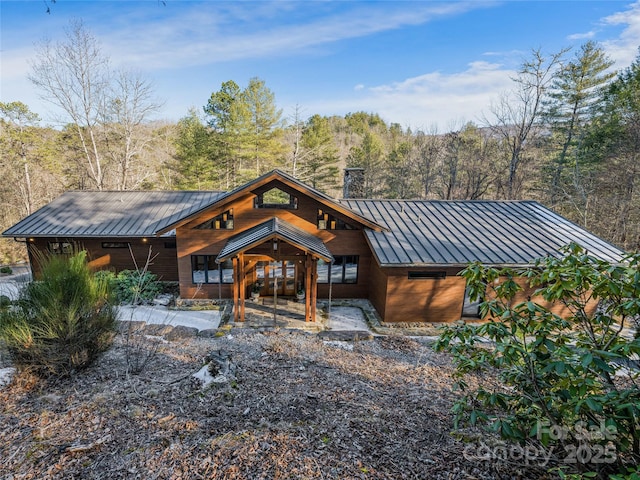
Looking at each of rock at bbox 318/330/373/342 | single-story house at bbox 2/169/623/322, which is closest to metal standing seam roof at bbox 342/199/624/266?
single-story house at bbox 2/169/623/322

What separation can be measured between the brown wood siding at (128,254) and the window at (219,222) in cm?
256

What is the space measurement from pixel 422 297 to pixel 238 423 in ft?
25.1

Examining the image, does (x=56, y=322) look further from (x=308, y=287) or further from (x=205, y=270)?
(x=205, y=270)

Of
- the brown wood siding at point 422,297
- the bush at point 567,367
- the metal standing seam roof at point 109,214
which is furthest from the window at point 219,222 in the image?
the bush at point 567,367

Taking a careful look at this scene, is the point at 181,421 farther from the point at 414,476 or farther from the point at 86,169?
the point at 86,169

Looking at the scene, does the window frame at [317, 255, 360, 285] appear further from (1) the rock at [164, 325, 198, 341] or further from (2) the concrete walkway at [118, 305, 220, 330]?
(1) the rock at [164, 325, 198, 341]

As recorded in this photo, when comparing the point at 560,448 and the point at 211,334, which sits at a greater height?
the point at 560,448

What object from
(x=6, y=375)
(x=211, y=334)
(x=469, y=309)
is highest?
(x=6, y=375)

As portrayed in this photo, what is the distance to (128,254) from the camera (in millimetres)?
13836

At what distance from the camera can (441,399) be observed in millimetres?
A: 5379

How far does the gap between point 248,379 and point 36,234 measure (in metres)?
12.7

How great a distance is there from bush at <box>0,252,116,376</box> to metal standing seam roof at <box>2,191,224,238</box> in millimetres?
6568

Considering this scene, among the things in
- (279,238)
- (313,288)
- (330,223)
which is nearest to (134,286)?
(279,238)

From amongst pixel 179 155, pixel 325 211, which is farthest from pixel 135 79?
pixel 325 211
